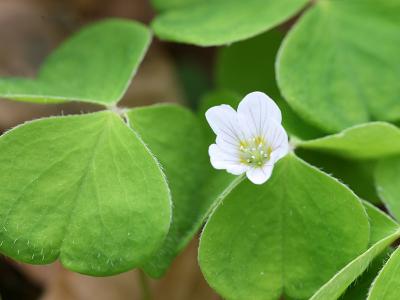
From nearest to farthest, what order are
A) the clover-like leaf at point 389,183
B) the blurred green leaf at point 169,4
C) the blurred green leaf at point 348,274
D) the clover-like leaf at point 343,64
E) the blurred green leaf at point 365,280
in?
the blurred green leaf at point 348,274
the blurred green leaf at point 365,280
the clover-like leaf at point 389,183
the clover-like leaf at point 343,64
the blurred green leaf at point 169,4

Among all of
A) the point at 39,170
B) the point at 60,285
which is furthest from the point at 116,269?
the point at 60,285

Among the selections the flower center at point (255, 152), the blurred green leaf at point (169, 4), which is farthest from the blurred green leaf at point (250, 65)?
the flower center at point (255, 152)

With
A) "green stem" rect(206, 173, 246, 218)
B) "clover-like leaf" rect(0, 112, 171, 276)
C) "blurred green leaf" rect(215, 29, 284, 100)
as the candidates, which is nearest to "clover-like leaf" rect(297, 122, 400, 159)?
"green stem" rect(206, 173, 246, 218)

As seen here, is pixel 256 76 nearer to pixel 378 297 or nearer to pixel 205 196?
pixel 205 196

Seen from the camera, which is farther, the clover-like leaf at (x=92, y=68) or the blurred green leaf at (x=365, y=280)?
the clover-like leaf at (x=92, y=68)

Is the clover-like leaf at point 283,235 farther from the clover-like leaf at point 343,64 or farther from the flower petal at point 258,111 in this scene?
the clover-like leaf at point 343,64

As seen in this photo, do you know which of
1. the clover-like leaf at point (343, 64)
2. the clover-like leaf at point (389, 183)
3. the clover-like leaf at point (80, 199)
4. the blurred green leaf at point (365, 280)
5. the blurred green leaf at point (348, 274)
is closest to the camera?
the blurred green leaf at point (348, 274)

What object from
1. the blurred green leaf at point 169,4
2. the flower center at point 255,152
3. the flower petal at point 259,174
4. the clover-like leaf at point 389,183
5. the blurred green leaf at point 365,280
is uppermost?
the flower petal at point 259,174

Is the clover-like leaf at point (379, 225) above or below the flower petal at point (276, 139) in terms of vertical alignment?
below
